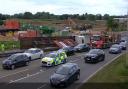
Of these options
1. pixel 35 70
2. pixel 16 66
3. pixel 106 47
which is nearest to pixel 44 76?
pixel 35 70

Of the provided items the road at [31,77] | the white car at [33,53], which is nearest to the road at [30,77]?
the road at [31,77]

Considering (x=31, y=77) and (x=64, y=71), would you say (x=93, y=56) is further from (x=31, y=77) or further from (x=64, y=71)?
(x=64, y=71)

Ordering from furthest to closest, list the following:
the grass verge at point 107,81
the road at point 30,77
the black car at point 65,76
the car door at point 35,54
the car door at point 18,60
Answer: the car door at point 35,54 < the car door at point 18,60 < the road at point 30,77 < the black car at point 65,76 < the grass verge at point 107,81

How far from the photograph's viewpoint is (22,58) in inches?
1462

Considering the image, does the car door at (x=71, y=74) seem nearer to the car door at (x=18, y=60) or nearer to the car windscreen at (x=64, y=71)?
the car windscreen at (x=64, y=71)

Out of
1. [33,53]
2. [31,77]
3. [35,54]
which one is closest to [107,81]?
[31,77]

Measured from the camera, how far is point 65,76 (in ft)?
84.4

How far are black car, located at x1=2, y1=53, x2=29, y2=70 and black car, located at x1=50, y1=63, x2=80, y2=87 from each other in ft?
29.8

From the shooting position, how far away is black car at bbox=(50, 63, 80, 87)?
25188mm

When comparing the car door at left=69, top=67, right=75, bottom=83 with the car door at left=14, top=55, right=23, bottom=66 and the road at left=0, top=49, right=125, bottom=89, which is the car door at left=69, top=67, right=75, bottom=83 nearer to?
the road at left=0, top=49, right=125, bottom=89

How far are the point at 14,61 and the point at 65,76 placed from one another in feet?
36.2

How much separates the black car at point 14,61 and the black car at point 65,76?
9.07 metres

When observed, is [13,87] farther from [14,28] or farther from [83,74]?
[14,28]

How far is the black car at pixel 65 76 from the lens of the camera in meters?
25.2
